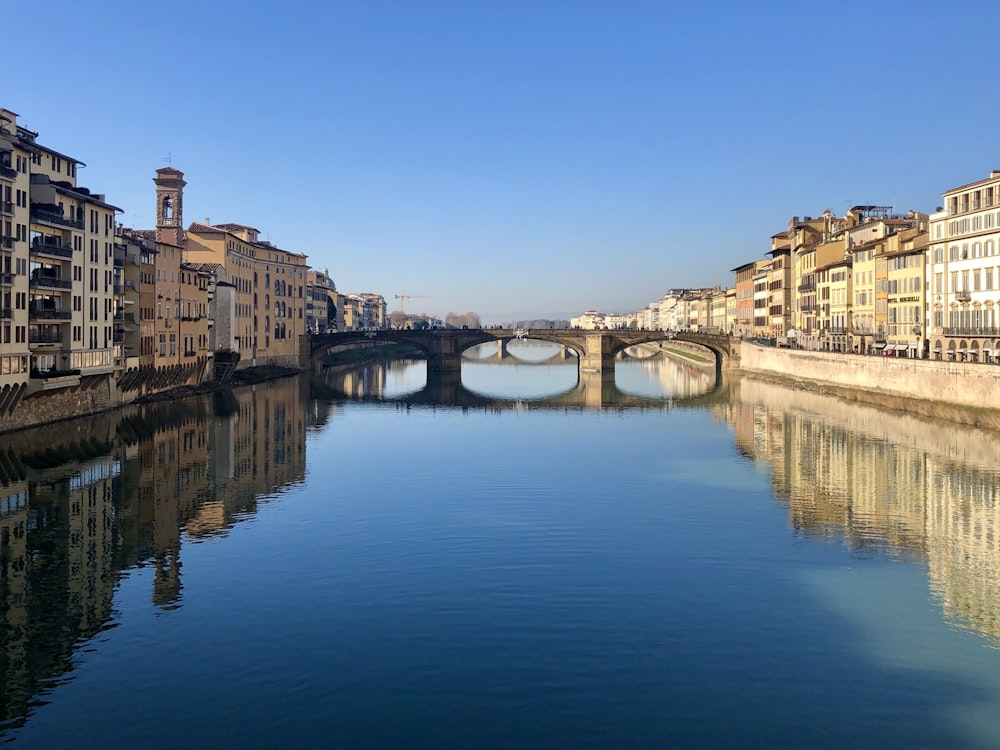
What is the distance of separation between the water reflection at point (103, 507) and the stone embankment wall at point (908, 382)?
32.4 m

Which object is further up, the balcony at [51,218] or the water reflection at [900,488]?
the balcony at [51,218]

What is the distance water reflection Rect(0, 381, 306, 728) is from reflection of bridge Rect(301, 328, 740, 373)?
49690 millimetres

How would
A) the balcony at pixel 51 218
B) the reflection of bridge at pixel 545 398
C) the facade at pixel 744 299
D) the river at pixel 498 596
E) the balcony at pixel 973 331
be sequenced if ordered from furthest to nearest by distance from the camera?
the facade at pixel 744 299, the reflection of bridge at pixel 545 398, the balcony at pixel 973 331, the balcony at pixel 51 218, the river at pixel 498 596

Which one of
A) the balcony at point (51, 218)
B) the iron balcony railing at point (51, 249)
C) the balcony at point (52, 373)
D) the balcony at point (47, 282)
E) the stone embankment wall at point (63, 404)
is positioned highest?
the balcony at point (51, 218)

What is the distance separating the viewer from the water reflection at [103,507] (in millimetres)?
18094

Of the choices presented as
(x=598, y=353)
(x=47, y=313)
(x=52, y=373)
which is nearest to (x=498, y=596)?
(x=52, y=373)

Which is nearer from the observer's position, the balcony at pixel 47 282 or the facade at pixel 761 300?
the balcony at pixel 47 282

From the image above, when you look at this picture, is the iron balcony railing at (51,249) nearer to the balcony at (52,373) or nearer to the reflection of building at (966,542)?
the balcony at (52,373)

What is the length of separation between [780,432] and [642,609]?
108 feet

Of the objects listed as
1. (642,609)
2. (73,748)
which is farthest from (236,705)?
(642,609)

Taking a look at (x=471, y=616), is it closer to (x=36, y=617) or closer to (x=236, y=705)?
(x=236, y=705)

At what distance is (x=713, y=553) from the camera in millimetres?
24078

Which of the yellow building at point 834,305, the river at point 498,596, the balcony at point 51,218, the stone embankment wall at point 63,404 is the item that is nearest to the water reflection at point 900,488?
the river at point 498,596

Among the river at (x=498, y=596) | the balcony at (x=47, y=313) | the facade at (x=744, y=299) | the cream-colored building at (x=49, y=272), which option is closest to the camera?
the river at (x=498, y=596)
